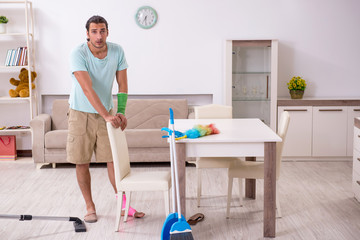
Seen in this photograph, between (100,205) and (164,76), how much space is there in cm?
242

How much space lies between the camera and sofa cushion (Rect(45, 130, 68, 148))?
17.4 ft

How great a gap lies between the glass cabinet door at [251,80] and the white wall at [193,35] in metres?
0.36

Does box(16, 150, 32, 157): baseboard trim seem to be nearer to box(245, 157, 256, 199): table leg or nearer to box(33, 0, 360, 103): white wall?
box(33, 0, 360, 103): white wall

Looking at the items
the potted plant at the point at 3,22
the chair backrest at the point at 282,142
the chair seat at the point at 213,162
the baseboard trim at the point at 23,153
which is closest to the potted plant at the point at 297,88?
the chair seat at the point at 213,162

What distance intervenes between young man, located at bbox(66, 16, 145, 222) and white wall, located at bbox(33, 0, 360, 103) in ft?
8.01

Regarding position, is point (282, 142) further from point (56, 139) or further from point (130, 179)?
point (56, 139)

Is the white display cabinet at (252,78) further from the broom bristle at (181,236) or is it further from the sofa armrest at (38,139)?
the broom bristle at (181,236)

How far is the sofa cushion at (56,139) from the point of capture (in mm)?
5301

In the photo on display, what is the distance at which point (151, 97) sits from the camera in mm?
6152

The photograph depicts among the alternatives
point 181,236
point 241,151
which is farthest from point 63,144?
point 181,236

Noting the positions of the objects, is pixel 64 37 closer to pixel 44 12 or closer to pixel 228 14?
pixel 44 12

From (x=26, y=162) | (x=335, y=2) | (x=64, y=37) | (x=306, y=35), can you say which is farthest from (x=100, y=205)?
(x=335, y=2)

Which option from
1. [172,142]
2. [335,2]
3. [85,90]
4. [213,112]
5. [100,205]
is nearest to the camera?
[172,142]

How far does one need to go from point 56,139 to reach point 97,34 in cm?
222
